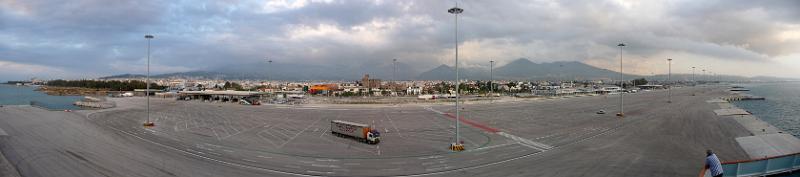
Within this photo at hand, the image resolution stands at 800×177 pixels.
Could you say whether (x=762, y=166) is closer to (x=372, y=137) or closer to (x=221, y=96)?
(x=372, y=137)

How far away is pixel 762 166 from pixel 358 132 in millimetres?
24561

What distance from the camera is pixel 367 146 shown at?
29938 mm

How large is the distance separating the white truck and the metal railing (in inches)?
863

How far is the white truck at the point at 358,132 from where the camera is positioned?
31109 mm

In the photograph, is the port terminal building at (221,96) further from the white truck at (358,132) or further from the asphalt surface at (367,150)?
the white truck at (358,132)

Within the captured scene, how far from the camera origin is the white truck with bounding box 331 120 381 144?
31.1 meters

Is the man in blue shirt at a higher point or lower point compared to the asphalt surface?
higher

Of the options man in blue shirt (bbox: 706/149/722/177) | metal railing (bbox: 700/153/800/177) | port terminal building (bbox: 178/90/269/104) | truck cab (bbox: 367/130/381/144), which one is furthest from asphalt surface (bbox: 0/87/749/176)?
port terminal building (bbox: 178/90/269/104)

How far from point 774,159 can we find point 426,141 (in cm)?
2184

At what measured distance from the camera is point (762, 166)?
12.8m

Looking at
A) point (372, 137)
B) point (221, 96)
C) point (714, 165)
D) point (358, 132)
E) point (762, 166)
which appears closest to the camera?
point (714, 165)

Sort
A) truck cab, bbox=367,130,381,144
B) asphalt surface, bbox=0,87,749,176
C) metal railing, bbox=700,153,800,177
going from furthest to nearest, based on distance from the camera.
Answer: truck cab, bbox=367,130,381,144 < asphalt surface, bbox=0,87,749,176 < metal railing, bbox=700,153,800,177

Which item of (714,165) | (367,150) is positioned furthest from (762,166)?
(367,150)

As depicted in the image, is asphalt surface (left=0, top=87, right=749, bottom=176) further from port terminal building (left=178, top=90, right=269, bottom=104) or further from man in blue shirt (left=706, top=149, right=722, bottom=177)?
port terminal building (left=178, top=90, right=269, bottom=104)
